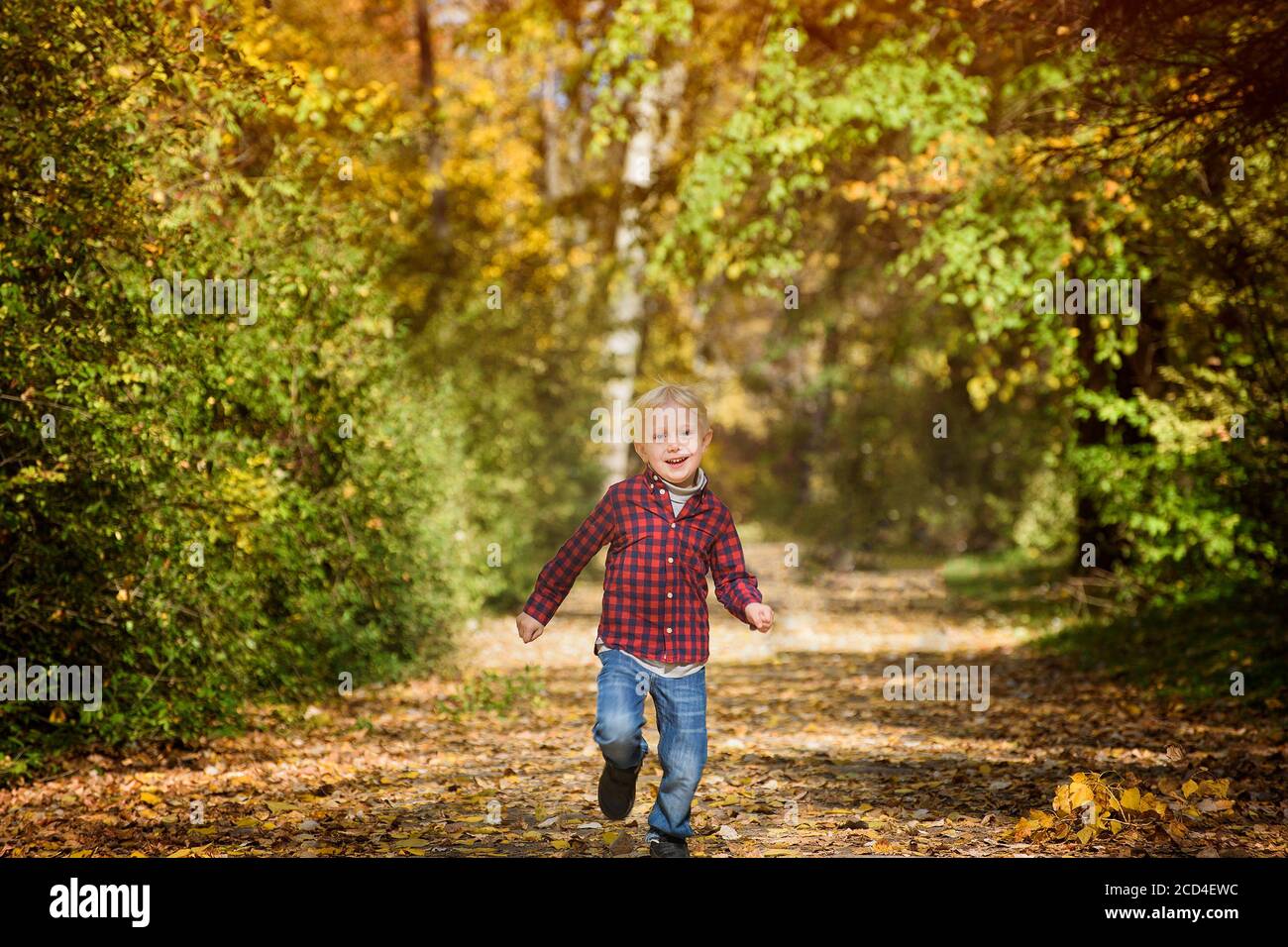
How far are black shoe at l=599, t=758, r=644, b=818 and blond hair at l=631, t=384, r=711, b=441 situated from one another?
4.66 ft

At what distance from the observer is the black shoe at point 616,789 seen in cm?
561

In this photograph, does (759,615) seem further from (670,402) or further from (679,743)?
(670,402)

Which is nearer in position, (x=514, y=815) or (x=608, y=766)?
(x=608, y=766)

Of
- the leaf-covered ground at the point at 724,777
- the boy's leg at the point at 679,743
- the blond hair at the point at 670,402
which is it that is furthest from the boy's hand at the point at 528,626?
the leaf-covered ground at the point at 724,777

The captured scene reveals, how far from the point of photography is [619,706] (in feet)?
17.8

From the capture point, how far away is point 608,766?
221 inches

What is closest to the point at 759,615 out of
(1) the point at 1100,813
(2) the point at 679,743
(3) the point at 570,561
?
(2) the point at 679,743

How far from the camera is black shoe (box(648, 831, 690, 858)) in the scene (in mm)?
5473

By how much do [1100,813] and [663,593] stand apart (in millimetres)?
2226

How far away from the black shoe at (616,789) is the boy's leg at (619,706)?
0.08 meters

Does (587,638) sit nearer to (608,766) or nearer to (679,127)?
(679,127)

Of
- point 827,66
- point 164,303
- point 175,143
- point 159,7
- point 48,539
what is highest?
point 827,66
